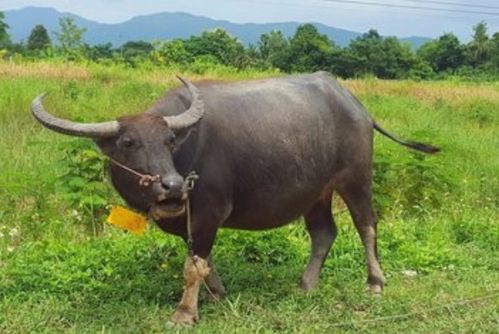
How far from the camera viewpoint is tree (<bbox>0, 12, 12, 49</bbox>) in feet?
90.2

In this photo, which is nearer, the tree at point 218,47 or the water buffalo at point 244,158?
the water buffalo at point 244,158

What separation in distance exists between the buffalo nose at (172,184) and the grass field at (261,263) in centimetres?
85

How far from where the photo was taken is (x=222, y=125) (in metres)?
4.33

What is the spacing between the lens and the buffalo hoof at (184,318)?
13.5 feet

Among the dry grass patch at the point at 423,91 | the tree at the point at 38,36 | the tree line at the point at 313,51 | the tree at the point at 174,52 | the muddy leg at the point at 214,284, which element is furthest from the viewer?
the tree at the point at 38,36

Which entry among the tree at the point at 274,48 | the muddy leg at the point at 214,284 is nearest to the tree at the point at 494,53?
the tree at the point at 274,48

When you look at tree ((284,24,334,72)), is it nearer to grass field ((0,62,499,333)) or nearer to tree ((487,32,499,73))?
Result: tree ((487,32,499,73))

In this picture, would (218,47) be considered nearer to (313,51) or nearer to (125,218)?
(313,51)

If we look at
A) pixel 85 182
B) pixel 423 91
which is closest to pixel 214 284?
pixel 85 182

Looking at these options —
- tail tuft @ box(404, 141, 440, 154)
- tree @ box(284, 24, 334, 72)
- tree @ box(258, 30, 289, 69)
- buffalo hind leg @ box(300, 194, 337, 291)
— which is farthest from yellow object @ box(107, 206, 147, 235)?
tree @ box(284, 24, 334, 72)

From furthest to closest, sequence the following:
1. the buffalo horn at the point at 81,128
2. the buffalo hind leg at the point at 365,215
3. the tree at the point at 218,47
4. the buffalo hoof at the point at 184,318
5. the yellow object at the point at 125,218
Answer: the tree at the point at 218,47 → the buffalo hind leg at the point at 365,215 → the yellow object at the point at 125,218 → the buffalo hoof at the point at 184,318 → the buffalo horn at the point at 81,128

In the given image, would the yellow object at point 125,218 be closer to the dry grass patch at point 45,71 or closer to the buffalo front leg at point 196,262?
the buffalo front leg at point 196,262

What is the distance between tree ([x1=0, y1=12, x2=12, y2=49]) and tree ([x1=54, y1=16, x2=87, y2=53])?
16.6 feet

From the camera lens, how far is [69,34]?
76.2 ft
